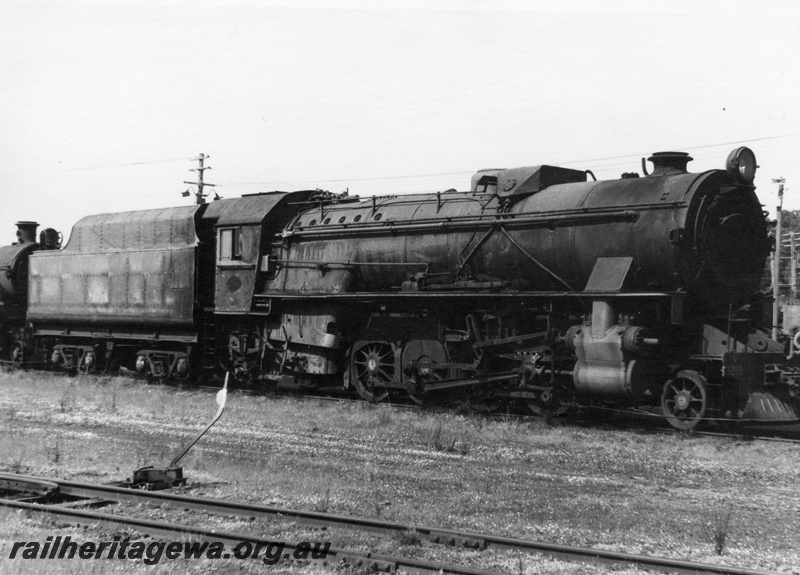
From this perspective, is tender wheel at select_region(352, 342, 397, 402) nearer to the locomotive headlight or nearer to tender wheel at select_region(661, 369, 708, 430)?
tender wheel at select_region(661, 369, 708, 430)

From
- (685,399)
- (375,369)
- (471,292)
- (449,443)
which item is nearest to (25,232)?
(375,369)

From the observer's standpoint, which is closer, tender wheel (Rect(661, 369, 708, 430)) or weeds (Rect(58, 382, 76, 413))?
tender wheel (Rect(661, 369, 708, 430))

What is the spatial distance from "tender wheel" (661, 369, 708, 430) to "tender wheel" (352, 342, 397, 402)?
510cm

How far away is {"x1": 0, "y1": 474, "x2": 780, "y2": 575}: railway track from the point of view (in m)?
6.08

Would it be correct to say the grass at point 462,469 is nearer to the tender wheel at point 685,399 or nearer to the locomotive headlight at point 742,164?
the tender wheel at point 685,399

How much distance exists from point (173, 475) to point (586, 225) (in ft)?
23.4

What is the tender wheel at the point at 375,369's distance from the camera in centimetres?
1616

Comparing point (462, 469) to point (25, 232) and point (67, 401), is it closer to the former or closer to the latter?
point (67, 401)

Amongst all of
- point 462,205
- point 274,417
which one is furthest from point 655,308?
point 274,417

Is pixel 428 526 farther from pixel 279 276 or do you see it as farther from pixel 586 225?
pixel 279 276

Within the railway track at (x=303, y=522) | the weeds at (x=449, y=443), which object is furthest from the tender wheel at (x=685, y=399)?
the railway track at (x=303, y=522)

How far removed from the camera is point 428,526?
7129 millimetres

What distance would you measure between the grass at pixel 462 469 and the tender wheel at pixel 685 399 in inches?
23.2

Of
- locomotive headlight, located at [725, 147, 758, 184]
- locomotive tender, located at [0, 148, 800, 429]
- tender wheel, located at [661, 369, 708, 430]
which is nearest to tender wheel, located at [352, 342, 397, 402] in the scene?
locomotive tender, located at [0, 148, 800, 429]
